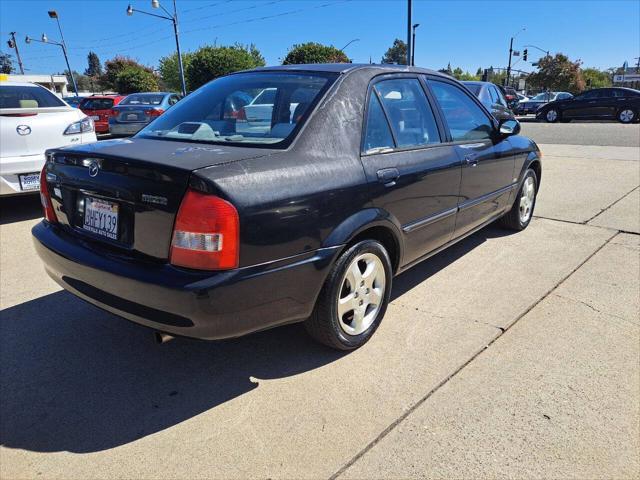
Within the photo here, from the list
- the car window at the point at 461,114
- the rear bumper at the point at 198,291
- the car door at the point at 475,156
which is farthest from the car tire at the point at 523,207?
the rear bumper at the point at 198,291

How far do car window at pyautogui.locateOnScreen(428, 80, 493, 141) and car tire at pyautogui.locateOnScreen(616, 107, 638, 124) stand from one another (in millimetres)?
19726

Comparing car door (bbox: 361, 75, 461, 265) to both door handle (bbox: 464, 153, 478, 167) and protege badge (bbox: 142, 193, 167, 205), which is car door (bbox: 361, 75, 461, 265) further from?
protege badge (bbox: 142, 193, 167, 205)

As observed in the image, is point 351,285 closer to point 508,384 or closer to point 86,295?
point 508,384

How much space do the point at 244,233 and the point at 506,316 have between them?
2013 mm

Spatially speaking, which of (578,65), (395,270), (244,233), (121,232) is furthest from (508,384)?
(578,65)

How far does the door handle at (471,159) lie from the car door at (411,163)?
15 cm

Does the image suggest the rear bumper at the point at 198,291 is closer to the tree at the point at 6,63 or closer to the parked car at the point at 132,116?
the parked car at the point at 132,116

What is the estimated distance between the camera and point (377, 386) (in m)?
2.44

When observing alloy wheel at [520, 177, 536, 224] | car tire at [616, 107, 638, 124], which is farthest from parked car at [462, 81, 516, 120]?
car tire at [616, 107, 638, 124]

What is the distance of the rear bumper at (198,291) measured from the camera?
199 cm

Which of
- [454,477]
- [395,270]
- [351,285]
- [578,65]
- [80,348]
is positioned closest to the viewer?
[454,477]

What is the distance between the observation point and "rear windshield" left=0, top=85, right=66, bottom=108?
5.69m

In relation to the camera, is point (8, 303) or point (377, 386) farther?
point (8, 303)

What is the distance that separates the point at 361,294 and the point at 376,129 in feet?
3.19
